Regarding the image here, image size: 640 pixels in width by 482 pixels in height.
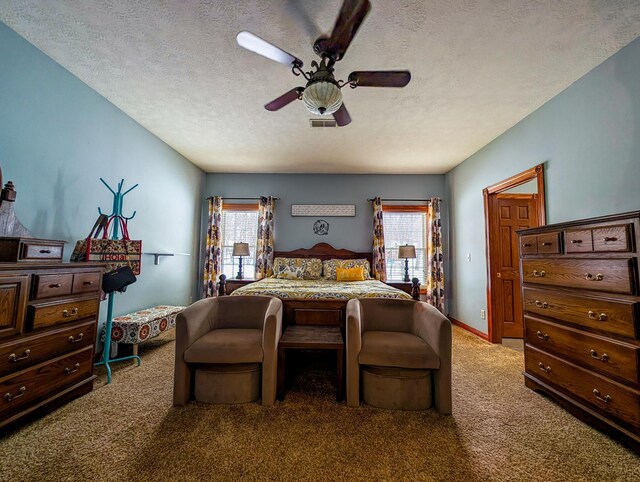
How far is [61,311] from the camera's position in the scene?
6.23 ft

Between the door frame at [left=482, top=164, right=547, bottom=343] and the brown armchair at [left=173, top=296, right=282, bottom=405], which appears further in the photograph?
the door frame at [left=482, top=164, right=547, bottom=343]

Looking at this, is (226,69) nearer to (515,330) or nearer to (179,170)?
(179,170)

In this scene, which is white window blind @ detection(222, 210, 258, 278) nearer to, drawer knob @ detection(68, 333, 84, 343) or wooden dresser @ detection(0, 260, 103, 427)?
wooden dresser @ detection(0, 260, 103, 427)

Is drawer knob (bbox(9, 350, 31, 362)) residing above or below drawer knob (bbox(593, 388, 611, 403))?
above

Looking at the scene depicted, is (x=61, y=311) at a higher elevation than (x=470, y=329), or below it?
higher

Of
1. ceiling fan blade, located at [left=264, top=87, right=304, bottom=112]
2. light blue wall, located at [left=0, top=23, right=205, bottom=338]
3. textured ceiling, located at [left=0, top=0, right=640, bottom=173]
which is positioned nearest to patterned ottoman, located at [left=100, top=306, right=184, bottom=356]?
light blue wall, located at [left=0, top=23, right=205, bottom=338]

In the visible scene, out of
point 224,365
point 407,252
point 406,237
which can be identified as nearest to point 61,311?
point 224,365

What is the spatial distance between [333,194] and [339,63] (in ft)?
9.62

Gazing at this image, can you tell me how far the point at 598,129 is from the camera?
88.4 inches

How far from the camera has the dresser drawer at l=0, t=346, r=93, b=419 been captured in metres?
1.56

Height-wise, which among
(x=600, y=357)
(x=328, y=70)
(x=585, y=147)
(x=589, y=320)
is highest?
(x=328, y=70)

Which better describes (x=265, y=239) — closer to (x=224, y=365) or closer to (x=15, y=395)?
(x=224, y=365)

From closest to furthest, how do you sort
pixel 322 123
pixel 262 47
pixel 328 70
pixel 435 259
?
pixel 262 47 < pixel 328 70 < pixel 322 123 < pixel 435 259

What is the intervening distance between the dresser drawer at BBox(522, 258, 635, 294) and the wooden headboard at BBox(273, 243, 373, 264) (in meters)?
2.85
